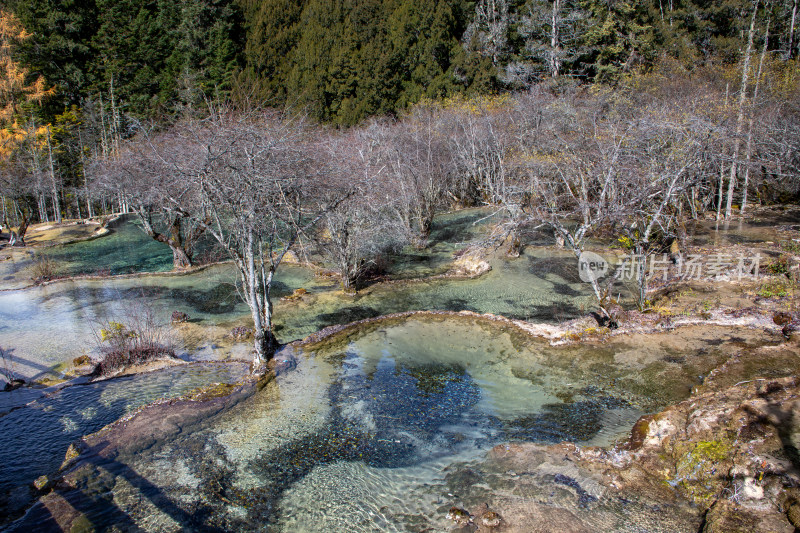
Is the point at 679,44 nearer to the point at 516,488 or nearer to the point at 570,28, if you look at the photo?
the point at 570,28

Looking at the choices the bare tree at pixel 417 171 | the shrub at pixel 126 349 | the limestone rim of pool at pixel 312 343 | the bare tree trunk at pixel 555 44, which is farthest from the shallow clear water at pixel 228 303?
the bare tree trunk at pixel 555 44

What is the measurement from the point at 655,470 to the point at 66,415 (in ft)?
30.3

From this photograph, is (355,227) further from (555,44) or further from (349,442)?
(555,44)

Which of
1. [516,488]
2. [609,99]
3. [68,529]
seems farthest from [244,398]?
[609,99]

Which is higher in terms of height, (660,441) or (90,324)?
(660,441)

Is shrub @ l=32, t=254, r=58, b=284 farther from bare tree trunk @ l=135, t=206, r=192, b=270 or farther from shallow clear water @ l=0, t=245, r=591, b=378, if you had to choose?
bare tree trunk @ l=135, t=206, r=192, b=270

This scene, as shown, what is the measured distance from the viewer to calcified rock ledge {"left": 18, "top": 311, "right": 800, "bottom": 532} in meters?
4.73

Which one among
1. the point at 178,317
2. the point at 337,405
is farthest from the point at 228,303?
the point at 337,405

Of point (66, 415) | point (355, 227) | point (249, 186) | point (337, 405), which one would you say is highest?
point (249, 186)

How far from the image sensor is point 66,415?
8062mm

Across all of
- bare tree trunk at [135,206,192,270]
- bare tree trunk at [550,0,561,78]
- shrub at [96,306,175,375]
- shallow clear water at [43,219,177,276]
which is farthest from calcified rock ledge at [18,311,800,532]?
bare tree trunk at [550,0,561,78]

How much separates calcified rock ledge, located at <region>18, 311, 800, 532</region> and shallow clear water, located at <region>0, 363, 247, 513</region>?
0.70 m

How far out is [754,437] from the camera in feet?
17.6

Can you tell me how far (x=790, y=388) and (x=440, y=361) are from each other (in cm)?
566
